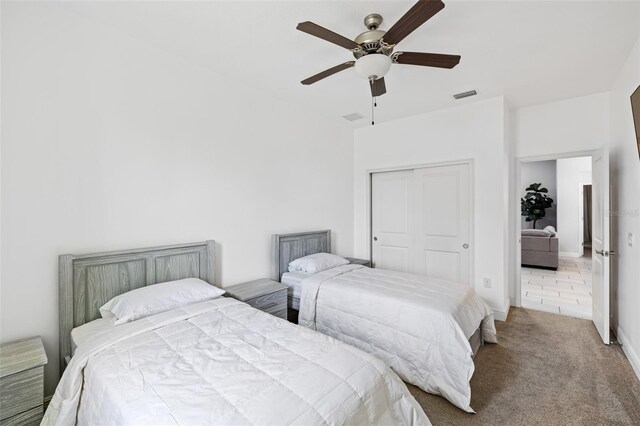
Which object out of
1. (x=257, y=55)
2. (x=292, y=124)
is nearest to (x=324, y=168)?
(x=292, y=124)

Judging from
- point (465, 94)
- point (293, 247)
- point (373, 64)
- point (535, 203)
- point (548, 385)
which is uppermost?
point (465, 94)

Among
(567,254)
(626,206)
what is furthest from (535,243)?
(626,206)

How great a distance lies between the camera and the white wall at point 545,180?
25.1 feet

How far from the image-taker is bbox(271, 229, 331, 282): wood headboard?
333 cm

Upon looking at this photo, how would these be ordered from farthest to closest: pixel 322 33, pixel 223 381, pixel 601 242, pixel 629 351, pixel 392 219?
1. pixel 392 219
2. pixel 601 242
3. pixel 629 351
4. pixel 322 33
5. pixel 223 381

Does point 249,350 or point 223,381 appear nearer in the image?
point 223,381

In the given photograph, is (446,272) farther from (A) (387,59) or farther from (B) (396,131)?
(A) (387,59)

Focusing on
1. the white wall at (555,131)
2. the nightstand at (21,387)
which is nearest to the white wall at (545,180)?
the white wall at (555,131)

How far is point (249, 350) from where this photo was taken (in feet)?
4.94

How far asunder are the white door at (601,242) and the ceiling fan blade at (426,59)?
221cm

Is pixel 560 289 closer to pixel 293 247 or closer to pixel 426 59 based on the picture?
pixel 293 247

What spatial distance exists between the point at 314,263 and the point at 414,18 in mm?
2513

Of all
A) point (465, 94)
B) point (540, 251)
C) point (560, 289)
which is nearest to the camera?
point (465, 94)

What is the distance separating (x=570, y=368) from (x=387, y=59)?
2979mm
